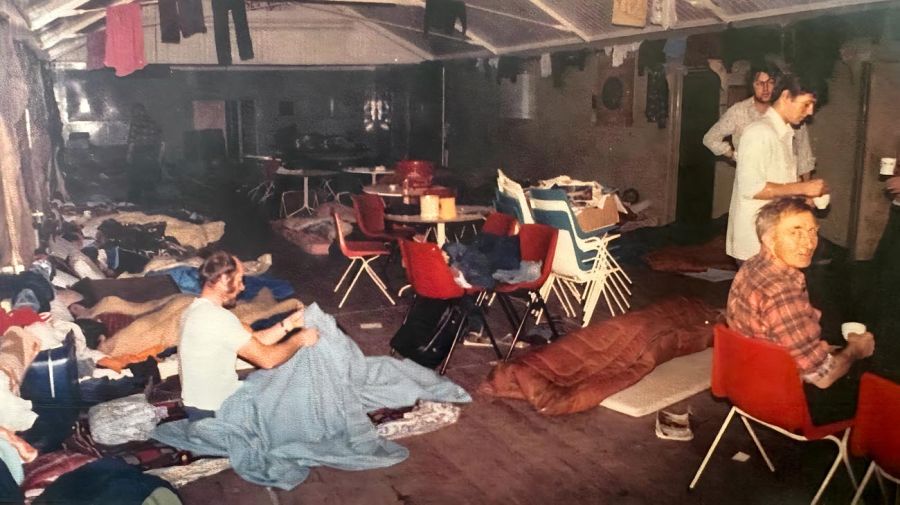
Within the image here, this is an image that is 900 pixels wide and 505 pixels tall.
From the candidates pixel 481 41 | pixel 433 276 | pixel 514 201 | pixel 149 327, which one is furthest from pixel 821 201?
pixel 481 41

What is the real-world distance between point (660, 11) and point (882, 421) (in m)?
6.21

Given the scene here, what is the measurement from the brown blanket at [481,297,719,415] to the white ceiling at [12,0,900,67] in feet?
11.1

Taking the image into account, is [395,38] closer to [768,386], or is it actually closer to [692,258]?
[692,258]

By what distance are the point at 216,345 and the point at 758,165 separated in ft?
9.92

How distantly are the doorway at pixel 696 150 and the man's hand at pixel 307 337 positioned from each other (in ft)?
20.9

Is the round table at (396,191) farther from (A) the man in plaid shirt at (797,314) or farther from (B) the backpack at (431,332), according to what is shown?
(A) the man in plaid shirt at (797,314)

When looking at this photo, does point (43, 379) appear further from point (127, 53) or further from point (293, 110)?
point (293, 110)

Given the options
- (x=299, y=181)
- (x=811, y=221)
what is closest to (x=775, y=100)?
(x=811, y=221)

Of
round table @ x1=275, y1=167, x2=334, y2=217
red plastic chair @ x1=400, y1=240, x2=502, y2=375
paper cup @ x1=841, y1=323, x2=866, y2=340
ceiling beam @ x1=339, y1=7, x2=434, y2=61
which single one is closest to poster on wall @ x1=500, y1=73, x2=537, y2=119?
ceiling beam @ x1=339, y1=7, x2=434, y2=61


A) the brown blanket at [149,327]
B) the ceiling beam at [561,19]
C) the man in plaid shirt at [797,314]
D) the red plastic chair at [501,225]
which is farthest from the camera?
the ceiling beam at [561,19]

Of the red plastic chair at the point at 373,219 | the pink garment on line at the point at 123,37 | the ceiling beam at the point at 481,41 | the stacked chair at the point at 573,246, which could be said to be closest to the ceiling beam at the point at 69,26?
the pink garment on line at the point at 123,37

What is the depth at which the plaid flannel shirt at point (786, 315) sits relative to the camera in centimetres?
294

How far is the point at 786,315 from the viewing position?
293cm

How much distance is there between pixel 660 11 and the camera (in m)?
7.80
